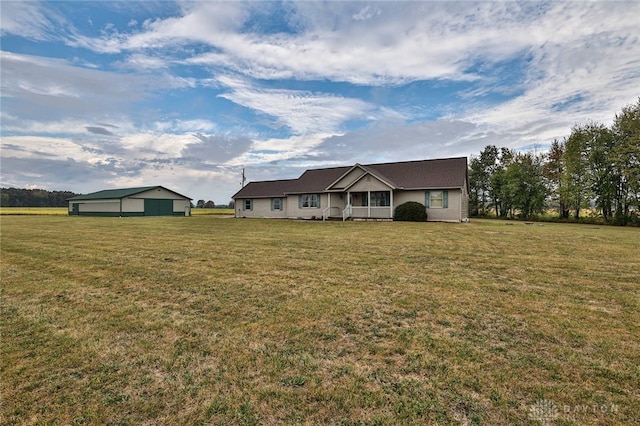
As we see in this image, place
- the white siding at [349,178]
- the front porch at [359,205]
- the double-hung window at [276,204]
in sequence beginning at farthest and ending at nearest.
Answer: the double-hung window at [276,204] < the white siding at [349,178] < the front porch at [359,205]

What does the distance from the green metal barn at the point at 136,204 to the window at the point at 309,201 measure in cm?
2324

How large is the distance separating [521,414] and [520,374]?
636 mm

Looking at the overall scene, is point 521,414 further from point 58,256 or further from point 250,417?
point 58,256

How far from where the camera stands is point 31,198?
83.4 meters

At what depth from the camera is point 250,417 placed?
91.0 inches

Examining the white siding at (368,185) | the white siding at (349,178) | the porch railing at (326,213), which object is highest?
the white siding at (349,178)

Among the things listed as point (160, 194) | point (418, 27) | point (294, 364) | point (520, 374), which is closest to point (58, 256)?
point (294, 364)

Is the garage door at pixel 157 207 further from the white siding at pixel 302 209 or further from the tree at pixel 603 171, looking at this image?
the tree at pixel 603 171

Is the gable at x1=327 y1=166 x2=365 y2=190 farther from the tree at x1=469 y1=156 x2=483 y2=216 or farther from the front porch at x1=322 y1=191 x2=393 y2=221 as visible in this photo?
the tree at x1=469 y1=156 x2=483 y2=216

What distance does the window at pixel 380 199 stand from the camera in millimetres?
24672

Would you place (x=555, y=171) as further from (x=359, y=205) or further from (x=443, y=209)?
(x=359, y=205)

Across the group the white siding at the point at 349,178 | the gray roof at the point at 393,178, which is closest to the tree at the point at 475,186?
the gray roof at the point at 393,178

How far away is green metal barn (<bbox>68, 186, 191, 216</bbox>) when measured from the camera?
128 ft

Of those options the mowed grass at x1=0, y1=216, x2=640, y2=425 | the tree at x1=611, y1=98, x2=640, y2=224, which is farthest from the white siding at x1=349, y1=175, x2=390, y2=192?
the tree at x1=611, y1=98, x2=640, y2=224
